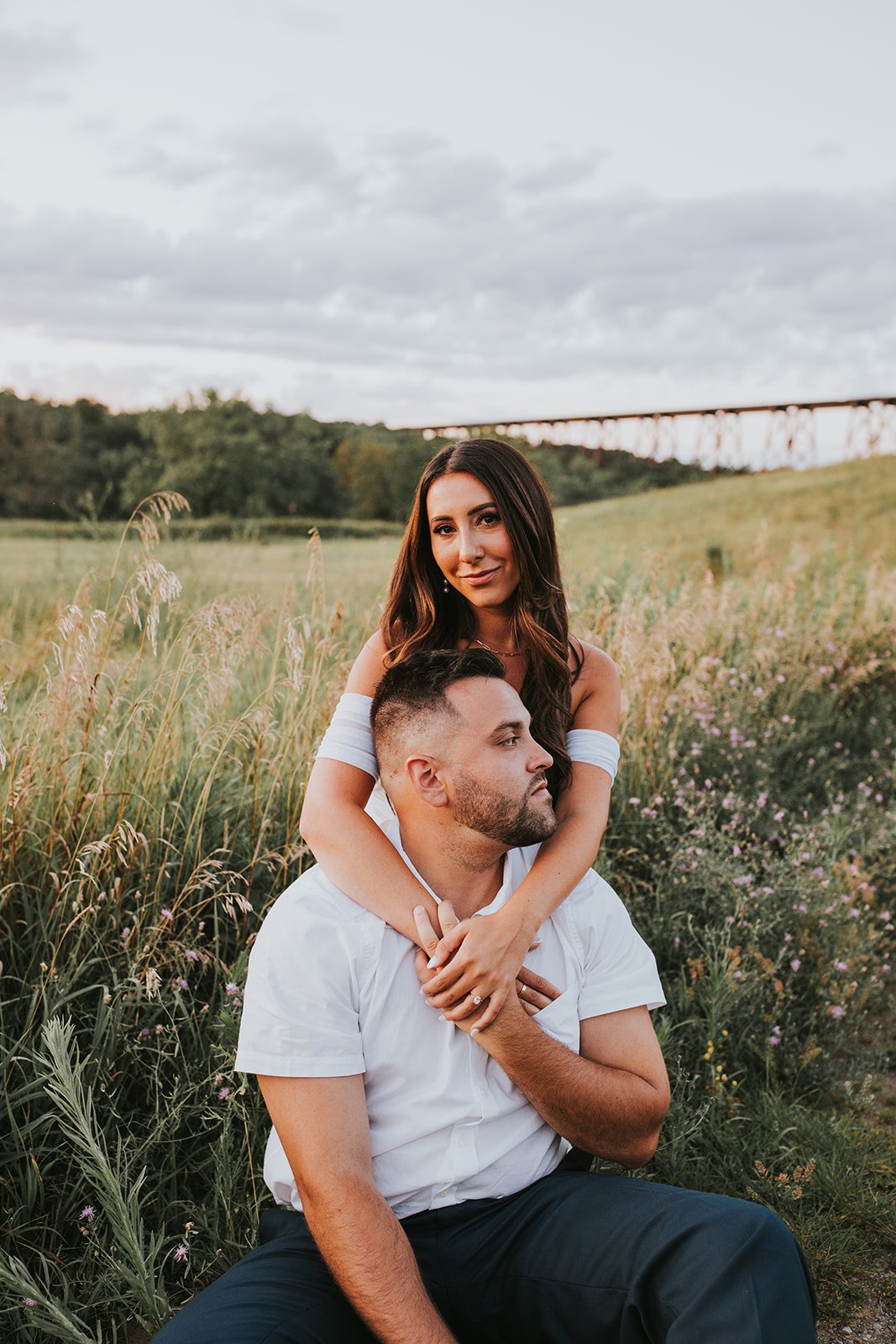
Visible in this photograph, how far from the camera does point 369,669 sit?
126 inches

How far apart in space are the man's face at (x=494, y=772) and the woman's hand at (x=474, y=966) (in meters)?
0.23

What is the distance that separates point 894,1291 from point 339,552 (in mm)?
20103

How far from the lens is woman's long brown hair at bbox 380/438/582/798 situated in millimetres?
3176

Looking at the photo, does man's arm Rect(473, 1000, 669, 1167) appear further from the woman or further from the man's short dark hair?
the man's short dark hair

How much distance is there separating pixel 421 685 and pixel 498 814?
379 mm

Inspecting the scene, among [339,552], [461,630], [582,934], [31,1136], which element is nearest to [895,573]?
[461,630]

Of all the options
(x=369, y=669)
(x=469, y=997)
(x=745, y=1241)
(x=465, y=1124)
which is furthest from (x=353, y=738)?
(x=745, y=1241)

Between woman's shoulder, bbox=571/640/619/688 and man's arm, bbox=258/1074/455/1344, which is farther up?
woman's shoulder, bbox=571/640/619/688

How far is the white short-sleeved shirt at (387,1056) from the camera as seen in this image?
206 centimetres

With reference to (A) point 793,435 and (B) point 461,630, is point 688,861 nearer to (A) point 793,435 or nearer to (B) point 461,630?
(B) point 461,630

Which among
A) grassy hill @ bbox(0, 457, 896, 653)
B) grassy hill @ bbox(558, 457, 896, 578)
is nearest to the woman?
grassy hill @ bbox(0, 457, 896, 653)

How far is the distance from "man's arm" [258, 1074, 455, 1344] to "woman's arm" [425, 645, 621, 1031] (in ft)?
1.01

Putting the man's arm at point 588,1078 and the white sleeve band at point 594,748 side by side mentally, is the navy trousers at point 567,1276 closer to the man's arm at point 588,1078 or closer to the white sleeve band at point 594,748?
the man's arm at point 588,1078

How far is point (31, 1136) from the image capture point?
2.71m
